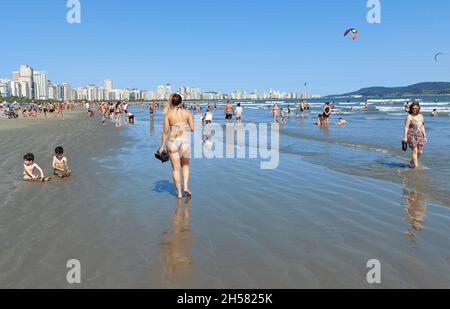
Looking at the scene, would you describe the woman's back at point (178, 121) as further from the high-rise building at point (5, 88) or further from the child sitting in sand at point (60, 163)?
the high-rise building at point (5, 88)

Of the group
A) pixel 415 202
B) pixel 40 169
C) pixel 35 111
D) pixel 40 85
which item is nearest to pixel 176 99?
pixel 40 169

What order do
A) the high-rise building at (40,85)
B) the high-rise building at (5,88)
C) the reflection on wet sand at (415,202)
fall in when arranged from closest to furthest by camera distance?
the reflection on wet sand at (415,202) < the high-rise building at (5,88) < the high-rise building at (40,85)

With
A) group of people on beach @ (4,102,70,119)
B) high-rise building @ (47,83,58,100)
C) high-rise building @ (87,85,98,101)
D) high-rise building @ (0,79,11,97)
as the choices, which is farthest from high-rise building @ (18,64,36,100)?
group of people on beach @ (4,102,70,119)

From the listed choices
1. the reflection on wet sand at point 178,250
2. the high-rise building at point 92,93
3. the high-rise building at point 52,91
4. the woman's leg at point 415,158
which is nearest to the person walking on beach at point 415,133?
the woman's leg at point 415,158

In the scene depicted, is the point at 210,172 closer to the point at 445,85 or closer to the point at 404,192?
the point at 404,192

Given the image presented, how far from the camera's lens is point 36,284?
10.5ft

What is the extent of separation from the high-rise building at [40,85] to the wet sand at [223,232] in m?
193

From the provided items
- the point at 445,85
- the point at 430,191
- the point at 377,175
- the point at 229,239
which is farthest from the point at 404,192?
the point at 445,85

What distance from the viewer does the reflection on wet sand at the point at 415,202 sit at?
186 inches

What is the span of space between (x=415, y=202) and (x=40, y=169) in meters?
6.78

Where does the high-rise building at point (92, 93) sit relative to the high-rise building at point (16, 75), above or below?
below

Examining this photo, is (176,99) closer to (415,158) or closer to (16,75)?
(415,158)

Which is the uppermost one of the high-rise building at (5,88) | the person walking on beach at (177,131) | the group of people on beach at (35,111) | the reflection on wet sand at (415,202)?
the high-rise building at (5,88)

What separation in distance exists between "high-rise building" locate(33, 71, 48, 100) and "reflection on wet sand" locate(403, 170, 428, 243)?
195 metres
